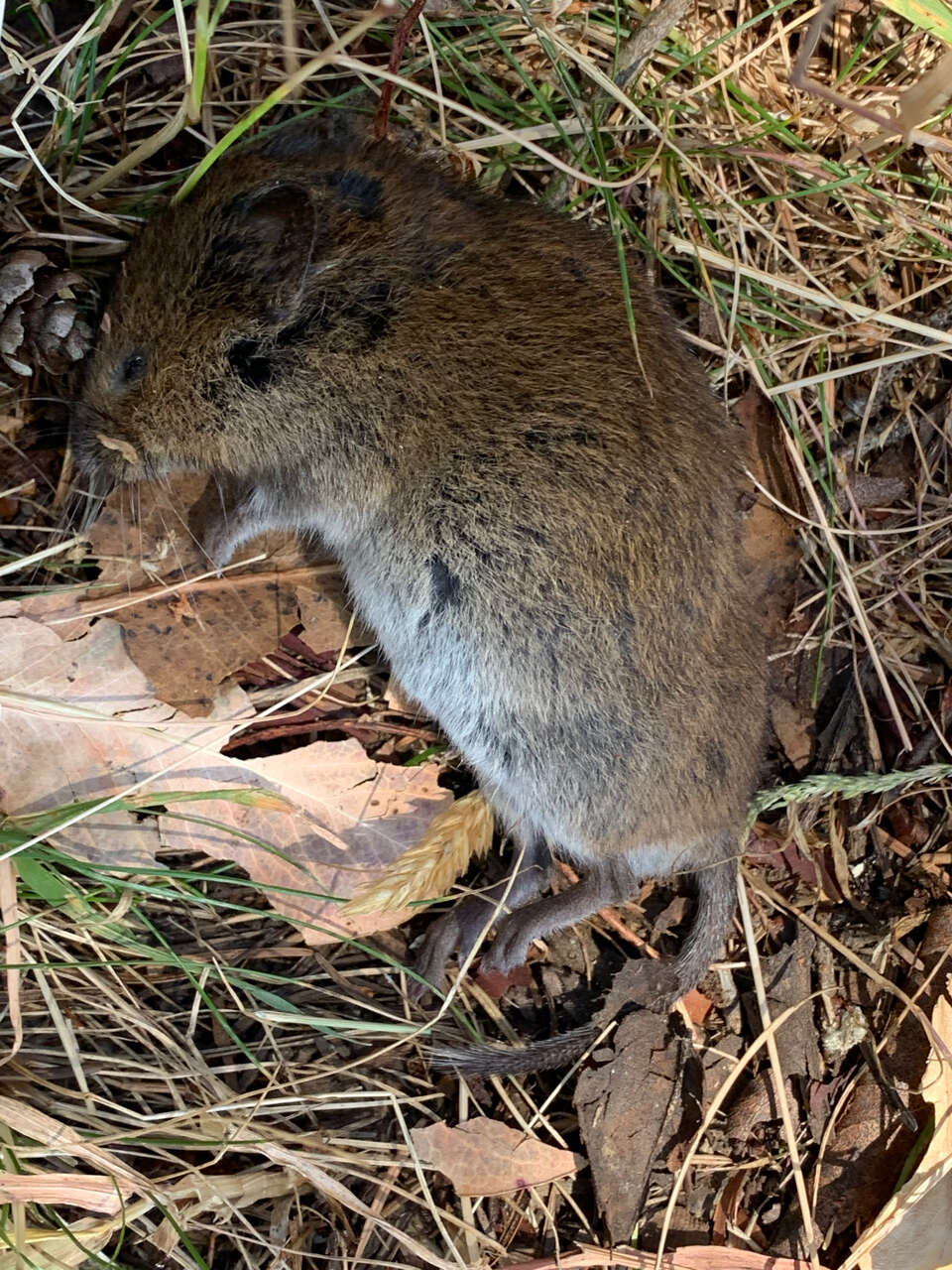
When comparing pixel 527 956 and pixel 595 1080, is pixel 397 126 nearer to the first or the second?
pixel 527 956

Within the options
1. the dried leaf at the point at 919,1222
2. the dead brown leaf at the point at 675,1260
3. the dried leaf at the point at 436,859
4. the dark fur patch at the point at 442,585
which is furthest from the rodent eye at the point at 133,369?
the dried leaf at the point at 919,1222

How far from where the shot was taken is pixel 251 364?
3.07m

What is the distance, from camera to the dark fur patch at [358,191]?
121 inches

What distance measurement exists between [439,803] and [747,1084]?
54.1 inches

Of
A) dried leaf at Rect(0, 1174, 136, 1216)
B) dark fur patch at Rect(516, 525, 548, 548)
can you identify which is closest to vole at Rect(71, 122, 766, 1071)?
dark fur patch at Rect(516, 525, 548, 548)

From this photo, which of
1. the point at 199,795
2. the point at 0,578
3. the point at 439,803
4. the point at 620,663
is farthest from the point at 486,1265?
the point at 0,578

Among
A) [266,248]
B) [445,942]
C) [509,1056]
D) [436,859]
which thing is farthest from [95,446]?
[509,1056]

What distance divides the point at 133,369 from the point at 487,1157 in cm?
261

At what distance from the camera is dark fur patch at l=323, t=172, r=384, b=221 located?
3.08 metres

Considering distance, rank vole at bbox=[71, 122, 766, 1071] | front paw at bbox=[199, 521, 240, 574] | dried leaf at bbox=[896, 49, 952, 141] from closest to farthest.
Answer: dried leaf at bbox=[896, 49, 952, 141]
vole at bbox=[71, 122, 766, 1071]
front paw at bbox=[199, 521, 240, 574]

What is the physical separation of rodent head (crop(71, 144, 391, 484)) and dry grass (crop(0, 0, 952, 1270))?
10.8 inches

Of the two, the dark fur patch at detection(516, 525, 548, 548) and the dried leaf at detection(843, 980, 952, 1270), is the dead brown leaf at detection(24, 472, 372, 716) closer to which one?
the dark fur patch at detection(516, 525, 548, 548)

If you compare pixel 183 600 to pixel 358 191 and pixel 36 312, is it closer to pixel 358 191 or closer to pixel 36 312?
pixel 36 312

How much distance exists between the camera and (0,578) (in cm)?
335
